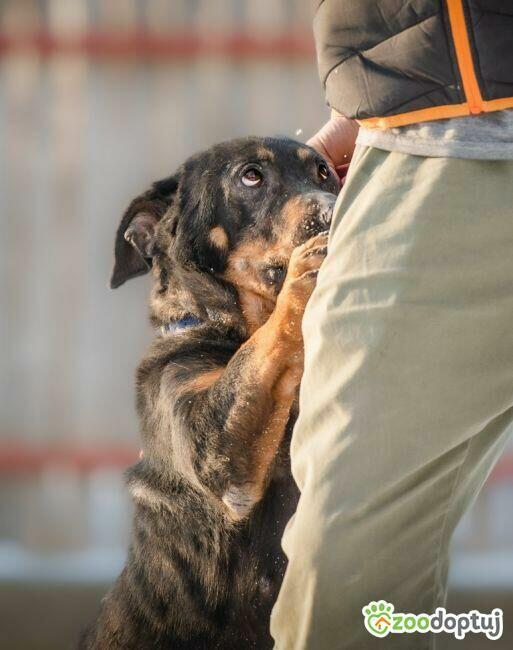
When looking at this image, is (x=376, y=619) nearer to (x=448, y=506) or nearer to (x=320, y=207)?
(x=448, y=506)

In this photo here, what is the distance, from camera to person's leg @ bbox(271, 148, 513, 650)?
5.32ft

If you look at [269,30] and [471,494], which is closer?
[471,494]

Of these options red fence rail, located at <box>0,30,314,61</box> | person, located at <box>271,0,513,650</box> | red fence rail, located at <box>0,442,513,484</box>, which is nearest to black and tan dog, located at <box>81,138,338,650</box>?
person, located at <box>271,0,513,650</box>

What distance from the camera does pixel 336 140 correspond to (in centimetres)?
269

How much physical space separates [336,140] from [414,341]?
1180 mm

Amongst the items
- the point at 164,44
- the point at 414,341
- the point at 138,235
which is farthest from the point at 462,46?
the point at 164,44

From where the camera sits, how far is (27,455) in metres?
5.42

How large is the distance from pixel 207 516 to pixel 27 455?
3.17 meters

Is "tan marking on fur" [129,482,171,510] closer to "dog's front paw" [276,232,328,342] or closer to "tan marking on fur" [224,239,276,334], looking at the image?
"tan marking on fur" [224,239,276,334]

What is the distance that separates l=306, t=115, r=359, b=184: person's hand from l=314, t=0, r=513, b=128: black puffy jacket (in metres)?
0.84

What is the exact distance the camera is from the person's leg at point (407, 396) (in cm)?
162

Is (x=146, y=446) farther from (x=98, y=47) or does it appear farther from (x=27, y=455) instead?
(x=98, y=47)

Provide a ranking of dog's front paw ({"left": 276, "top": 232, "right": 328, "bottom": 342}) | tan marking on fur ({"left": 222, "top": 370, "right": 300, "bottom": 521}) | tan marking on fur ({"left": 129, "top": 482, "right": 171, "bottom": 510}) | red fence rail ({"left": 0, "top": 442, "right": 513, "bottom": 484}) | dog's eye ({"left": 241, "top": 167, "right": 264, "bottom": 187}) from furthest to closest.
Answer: red fence rail ({"left": 0, "top": 442, "right": 513, "bottom": 484}), dog's eye ({"left": 241, "top": 167, "right": 264, "bottom": 187}), tan marking on fur ({"left": 129, "top": 482, "right": 171, "bottom": 510}), tan marking on fur ({"left": 222, "top": 370, "right": 300, "bottom": 521}), dog's front paw ({"left": 276, "top": 232, "right": 328, "bottom": 342})

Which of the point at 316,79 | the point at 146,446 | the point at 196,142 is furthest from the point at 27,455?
the point at 146,446
